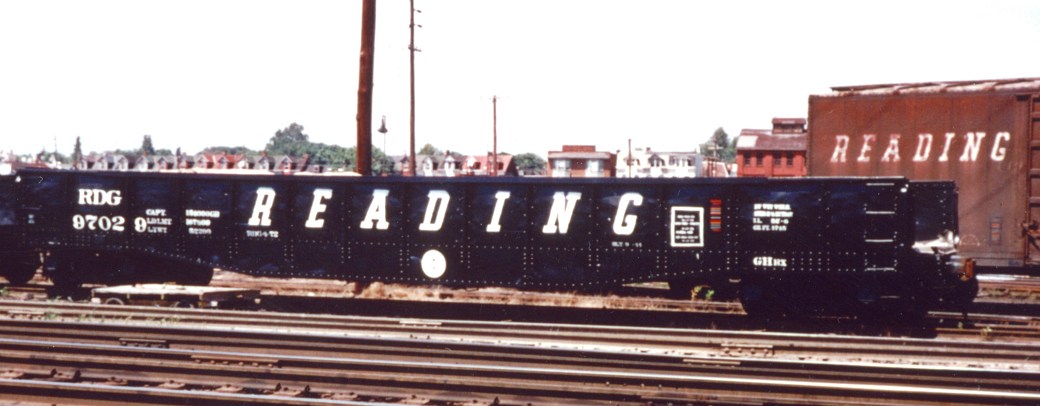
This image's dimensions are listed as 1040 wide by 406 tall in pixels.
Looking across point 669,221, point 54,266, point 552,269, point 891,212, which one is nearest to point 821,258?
point 891,212

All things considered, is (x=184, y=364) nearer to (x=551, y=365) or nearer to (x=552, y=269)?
(x=551, y=365)

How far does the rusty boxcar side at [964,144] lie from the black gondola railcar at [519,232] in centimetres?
130

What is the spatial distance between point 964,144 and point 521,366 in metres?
10.5

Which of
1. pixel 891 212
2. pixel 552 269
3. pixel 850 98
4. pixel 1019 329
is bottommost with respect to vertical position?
pixel 1019 329

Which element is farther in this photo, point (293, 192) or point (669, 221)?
point (293, 192)

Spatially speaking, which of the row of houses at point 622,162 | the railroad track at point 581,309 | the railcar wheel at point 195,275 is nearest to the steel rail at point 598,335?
the railroad track at point 581,309

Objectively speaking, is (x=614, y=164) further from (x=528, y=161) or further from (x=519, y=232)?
(x=519, y=232)

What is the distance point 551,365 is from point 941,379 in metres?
4.11

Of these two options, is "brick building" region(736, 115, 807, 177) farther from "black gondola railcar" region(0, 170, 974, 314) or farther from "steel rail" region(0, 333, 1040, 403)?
"steel rail" region(0, 333, 1040, 403)

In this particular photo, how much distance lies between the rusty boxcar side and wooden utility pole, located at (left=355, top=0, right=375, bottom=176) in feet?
32.4

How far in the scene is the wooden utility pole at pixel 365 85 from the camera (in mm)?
19953

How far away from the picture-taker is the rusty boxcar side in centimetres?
1498

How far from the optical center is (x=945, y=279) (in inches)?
540

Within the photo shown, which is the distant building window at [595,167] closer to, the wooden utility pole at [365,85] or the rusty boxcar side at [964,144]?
the wooden utility pole at [365,85]
